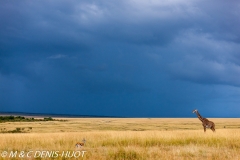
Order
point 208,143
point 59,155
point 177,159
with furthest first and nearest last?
point 208,143 → point 59,155 → point 177,159

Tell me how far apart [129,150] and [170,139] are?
5.59 metres

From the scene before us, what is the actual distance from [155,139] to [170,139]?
0.96 m

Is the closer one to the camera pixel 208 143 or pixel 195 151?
pixel 195 151

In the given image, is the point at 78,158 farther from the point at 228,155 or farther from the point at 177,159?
the point at 228,155

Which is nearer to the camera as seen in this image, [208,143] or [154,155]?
[154,155]

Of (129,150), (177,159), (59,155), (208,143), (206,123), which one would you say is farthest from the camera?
(206,123)

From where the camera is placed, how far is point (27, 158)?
13.0 m

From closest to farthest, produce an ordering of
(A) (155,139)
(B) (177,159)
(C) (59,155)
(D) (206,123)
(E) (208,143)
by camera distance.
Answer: (B) (177,159), (C) (59,155), (E) (208,143), (A) (155,139), (D) (206,123)

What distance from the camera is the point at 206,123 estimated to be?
2366cm

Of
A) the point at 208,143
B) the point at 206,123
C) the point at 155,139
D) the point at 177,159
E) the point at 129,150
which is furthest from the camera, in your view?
the point at 206,123

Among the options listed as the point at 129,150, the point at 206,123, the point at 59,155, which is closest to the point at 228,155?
the point at 129,150

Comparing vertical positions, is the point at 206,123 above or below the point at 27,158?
above

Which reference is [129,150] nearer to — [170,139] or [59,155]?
[59,155]

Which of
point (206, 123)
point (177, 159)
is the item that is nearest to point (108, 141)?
point (177, 159)
